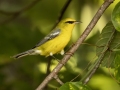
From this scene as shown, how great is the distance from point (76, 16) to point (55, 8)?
0.21m

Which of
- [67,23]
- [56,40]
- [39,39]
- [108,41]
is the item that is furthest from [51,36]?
[108,41]

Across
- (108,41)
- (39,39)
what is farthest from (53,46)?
(108,41)

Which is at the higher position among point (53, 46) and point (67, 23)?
point (67, 23)

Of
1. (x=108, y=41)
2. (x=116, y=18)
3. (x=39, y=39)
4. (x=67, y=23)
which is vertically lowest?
(x=39, y=39)

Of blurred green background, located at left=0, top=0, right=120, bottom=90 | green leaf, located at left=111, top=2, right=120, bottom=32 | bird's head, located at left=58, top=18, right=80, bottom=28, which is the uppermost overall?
green leaf, located at left=111, top=2, right=120, bottom=32

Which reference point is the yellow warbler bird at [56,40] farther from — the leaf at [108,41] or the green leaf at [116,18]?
the green leaf at [116,18]

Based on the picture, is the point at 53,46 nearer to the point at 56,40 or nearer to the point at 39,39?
the point at 56,40

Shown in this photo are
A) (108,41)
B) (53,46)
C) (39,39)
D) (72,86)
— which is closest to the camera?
(72,86)

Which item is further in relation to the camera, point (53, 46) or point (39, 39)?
Result: point (39, 39)

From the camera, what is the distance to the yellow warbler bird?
9.14ft

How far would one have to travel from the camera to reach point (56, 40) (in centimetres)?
285

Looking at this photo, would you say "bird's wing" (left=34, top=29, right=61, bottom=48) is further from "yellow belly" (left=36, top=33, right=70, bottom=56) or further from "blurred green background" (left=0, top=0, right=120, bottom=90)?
"blurred green background" (left=0, top=0, right=120, bottom=90)

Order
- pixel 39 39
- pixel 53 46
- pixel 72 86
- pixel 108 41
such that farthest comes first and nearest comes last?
1. pixel 39 39
2. pixel 53 46
3. pixel 108 41
4. pixel 72 86

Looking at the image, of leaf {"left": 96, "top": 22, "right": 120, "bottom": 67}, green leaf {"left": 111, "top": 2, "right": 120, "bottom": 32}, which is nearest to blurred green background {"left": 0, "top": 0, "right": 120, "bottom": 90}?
leaf {"left": 96, "top": 22, "right": 120, "bottom": 67}
